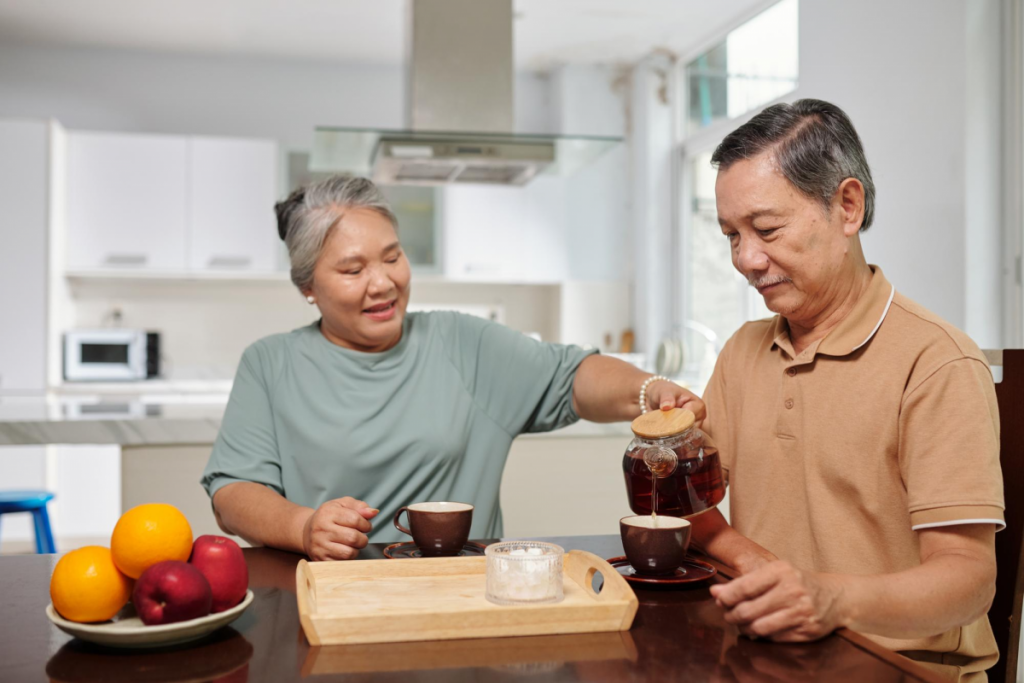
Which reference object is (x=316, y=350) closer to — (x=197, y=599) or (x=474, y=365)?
(x=474, y=365)

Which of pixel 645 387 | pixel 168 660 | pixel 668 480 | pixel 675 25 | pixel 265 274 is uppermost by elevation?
pixel 675 25

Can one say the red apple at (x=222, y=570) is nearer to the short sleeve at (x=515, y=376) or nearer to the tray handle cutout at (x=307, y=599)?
the tray handle cutout at (x=307, y=599)

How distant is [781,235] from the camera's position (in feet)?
4.22

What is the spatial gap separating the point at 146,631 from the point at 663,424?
0.64 meters

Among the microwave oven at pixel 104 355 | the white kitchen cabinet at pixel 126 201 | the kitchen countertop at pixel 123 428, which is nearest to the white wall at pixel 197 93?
the white kitchen cabinet at pixel 126 201

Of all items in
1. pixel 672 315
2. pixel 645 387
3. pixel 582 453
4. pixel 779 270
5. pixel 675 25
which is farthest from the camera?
pixel 672 315

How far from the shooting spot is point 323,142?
10.3 feet

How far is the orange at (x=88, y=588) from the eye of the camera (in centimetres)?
94

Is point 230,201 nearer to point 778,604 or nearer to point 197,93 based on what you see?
point 197,93

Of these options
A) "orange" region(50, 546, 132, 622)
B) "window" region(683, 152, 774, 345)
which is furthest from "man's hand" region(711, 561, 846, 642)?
"window" region(683, 152, 774, 345)

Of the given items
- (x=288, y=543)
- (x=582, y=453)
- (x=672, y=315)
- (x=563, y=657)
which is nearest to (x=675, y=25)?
(x=672, y=315)

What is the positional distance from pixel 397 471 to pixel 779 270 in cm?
75

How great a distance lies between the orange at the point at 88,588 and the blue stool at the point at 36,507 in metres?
2.08

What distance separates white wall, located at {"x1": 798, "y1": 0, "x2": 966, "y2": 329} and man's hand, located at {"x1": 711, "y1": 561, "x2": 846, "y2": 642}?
176cm
